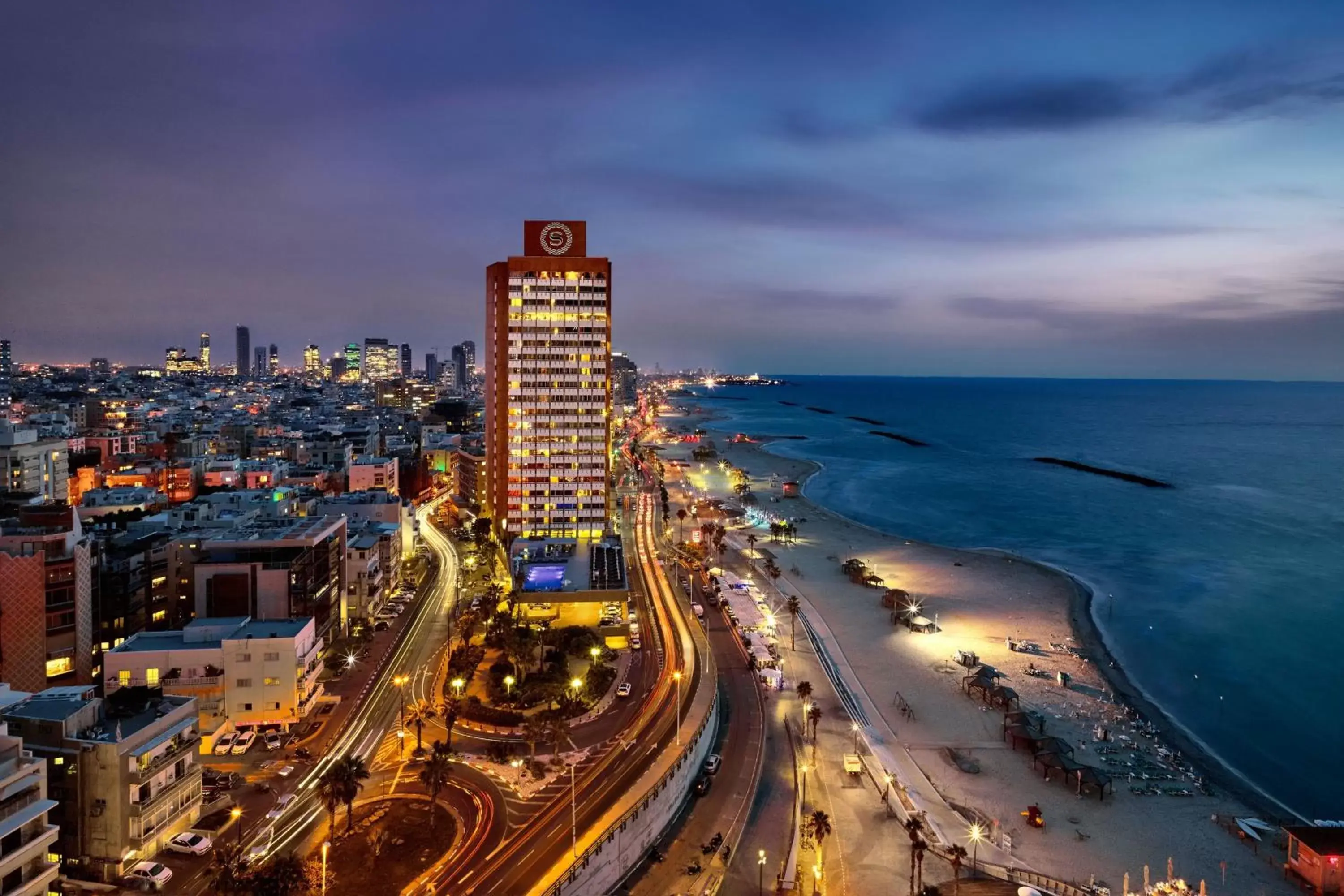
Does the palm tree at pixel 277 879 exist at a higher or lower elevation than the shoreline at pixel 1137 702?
higher

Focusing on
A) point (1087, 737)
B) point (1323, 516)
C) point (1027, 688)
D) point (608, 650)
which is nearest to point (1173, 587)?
point (1027, 688)

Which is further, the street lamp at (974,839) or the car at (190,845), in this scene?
the street lamp at (974,839)

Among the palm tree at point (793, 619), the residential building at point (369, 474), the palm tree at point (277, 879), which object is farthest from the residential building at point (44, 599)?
the residential building at point (369, 474)

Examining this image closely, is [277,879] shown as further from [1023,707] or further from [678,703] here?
[1023,707]

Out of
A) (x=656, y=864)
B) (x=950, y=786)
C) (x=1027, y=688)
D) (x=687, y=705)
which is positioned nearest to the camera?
(x=656, y=864)

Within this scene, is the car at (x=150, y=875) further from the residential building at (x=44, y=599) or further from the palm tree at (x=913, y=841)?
the palm tree at (x=913, y=841)

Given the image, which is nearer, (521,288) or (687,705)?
(687,705)

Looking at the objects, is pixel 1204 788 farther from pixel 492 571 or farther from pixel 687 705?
pixel 492 571
